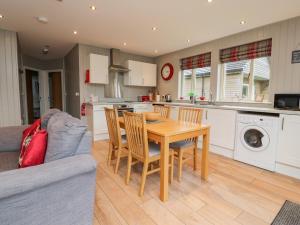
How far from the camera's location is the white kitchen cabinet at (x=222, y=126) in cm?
307

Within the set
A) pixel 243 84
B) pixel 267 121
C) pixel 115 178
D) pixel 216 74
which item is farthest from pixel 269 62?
pixel 115 178

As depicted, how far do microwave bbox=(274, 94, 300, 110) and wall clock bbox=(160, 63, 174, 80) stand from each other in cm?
289

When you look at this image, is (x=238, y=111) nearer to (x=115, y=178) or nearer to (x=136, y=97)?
(x=115, y=178)

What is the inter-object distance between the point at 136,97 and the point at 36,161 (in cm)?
437

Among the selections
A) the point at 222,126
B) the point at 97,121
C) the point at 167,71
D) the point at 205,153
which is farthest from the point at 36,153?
the point at 167,71

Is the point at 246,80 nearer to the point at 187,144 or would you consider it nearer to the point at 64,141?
the point at 187,144

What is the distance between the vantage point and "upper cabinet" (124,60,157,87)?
4.98 meters

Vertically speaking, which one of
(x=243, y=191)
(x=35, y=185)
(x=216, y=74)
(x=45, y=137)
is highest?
(x=216, y=74)

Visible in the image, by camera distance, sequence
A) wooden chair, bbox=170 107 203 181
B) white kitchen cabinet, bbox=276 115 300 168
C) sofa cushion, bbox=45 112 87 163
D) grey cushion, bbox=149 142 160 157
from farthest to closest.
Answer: white kitchen cabinet, bbox=276 115 300 168 < wooden chair, bbox=170 107 203 181 < grey cushion, bbox=149 142 160 157 < sofa cushion, bbox=45 112 87 163

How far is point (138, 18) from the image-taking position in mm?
2863

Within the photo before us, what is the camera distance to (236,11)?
8.46 ft

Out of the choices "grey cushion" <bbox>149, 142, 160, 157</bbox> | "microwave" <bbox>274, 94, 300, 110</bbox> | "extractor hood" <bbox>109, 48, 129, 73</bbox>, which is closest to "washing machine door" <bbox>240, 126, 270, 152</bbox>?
"microwave" <bbox>274, 94, 300, 110</bbox>

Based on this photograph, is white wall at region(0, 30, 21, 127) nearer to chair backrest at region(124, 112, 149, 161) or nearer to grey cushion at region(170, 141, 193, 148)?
chair backrest at region(124, 112, 149, 161)

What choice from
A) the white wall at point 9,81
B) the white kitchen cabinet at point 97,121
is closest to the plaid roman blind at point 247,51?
the white kitchen cabinet at point 97,121
